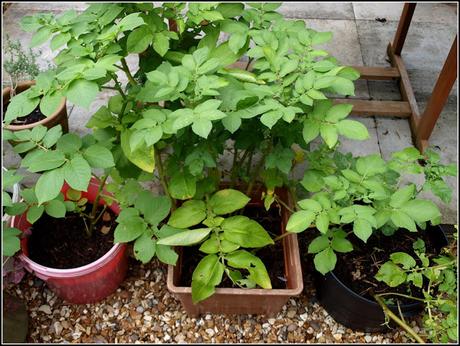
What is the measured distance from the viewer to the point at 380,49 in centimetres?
293

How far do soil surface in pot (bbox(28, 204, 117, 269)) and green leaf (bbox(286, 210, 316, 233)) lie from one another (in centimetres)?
87

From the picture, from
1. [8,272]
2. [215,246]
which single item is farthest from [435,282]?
[8,272]

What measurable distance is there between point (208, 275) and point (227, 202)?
0.86ft

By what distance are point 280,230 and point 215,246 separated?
1.87ft

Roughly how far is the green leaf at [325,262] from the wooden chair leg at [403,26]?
1778mm

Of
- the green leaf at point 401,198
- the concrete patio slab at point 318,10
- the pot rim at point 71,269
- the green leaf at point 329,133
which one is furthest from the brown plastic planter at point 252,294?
the concrete patio slab at point 318,10

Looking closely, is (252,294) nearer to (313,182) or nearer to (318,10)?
(313,182)

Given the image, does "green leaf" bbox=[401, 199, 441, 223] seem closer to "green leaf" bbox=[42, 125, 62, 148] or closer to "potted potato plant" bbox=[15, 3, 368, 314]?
"potted potato plant" bbox=[15, 3, 368, 314]

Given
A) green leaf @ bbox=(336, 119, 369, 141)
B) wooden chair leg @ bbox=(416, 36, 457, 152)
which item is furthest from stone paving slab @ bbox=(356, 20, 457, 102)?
green leaf @ bbox=(336, 119, 369, 141)

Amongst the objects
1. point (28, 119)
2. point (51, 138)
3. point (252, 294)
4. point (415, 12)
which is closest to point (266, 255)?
point (252, 294)

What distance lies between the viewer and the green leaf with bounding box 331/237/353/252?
1.41 metres

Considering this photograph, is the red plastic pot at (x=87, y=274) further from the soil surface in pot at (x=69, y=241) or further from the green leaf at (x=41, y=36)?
the green leaf at (x=41, y=36)

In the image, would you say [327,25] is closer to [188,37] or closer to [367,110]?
[367,110]

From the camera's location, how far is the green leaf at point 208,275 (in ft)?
4.54
